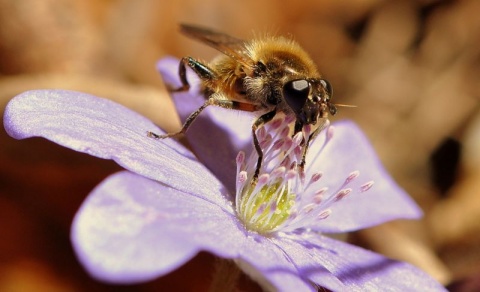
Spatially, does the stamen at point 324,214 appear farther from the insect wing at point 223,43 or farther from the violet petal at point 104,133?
the insect wing at point 223,43

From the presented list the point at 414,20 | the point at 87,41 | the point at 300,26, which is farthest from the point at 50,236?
the point at 414,20

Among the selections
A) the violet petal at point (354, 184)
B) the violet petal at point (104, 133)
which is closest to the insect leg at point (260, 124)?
the violet petal at point (104, 133)

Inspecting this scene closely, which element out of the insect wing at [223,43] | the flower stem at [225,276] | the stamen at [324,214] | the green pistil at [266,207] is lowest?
the flower stem at [225,276]

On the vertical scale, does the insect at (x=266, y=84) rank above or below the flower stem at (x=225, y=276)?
above

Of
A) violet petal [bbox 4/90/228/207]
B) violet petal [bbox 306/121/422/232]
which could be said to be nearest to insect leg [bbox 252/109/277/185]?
violet petal [bbox 4/90/228/207]

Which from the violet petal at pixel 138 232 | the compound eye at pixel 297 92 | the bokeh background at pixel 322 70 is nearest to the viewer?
the violet petal at pixel 138 232

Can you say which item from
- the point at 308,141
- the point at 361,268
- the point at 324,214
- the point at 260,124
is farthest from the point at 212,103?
the point at 361,268

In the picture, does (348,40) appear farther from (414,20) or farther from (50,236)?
(50,236)
